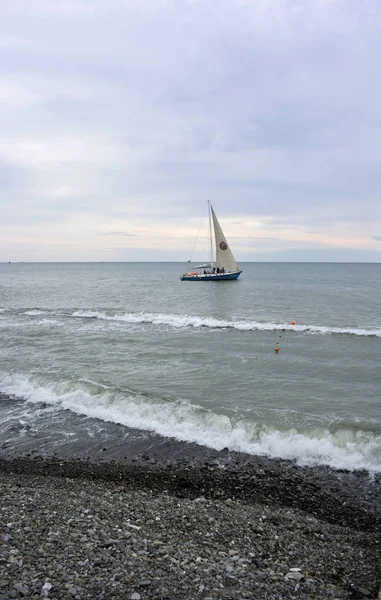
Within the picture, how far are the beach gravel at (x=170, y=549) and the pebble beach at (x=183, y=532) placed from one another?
18mm

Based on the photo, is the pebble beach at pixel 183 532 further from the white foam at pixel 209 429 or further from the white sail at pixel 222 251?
the white sail at pixel 222 251

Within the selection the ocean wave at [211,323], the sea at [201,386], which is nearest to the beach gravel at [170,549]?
the sea at [201,386]

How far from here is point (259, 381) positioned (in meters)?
16.2

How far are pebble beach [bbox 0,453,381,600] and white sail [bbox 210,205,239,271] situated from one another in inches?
2563

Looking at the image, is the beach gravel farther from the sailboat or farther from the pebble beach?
the sailboat

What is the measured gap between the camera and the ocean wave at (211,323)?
27344mm

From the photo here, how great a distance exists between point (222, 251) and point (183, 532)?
69801 mm

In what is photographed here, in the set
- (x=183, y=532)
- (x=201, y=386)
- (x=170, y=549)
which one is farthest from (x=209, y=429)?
(x=170, y=549)

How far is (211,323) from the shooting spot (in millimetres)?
31000

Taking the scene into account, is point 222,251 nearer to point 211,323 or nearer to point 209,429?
point 211,323

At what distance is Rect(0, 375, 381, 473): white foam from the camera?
10.1 metres

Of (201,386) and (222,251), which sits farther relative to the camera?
(222,251)

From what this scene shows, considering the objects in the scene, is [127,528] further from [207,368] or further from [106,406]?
[207,368]

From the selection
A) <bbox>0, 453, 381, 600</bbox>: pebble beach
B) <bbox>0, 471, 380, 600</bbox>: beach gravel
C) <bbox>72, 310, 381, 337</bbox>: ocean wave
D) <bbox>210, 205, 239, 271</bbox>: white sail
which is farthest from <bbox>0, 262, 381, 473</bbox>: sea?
<bbox>210, 205, 239, 271</bbox>: white sail
